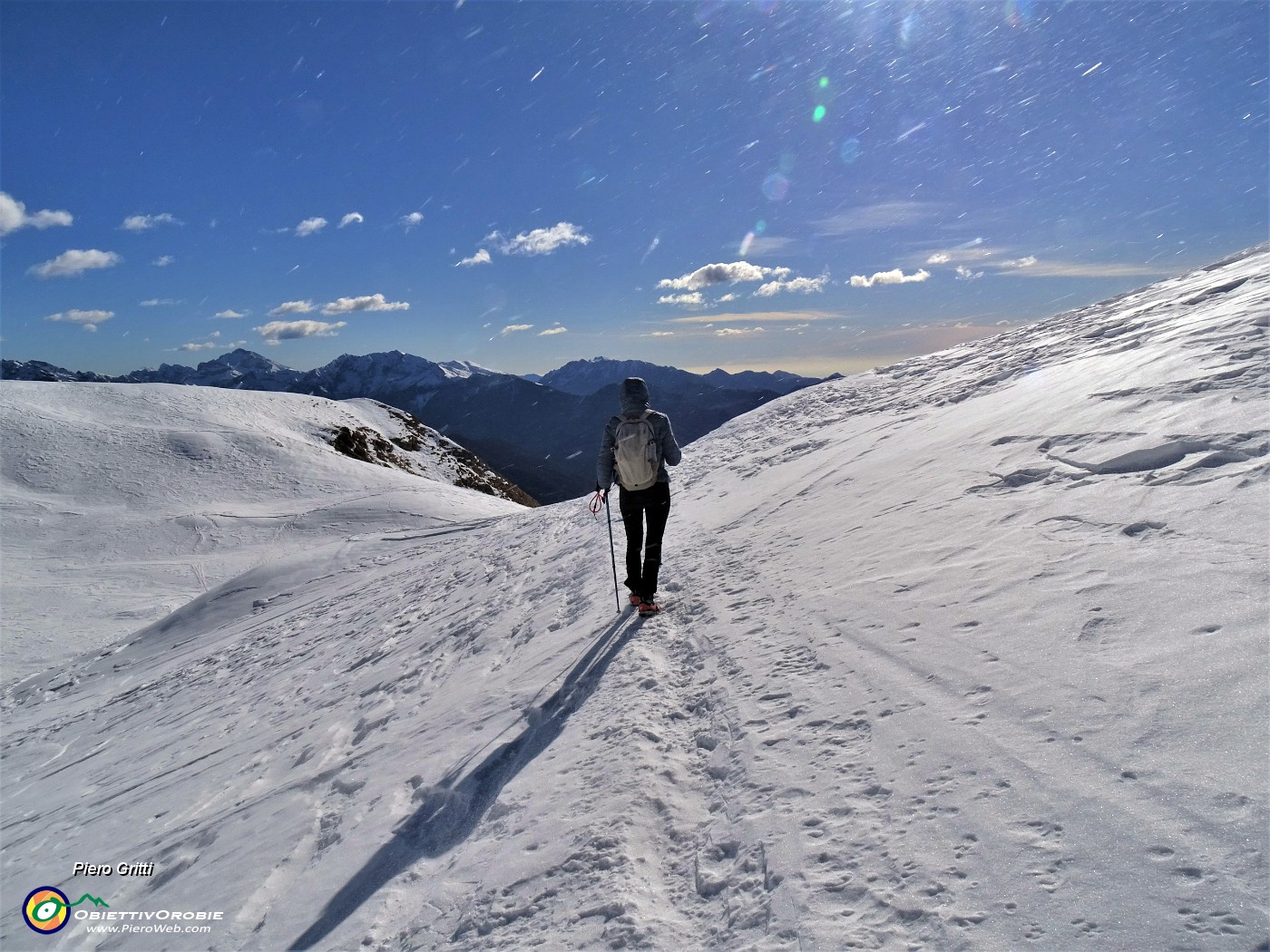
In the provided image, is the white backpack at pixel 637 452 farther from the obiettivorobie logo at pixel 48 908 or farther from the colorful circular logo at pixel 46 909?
the colorful circular logo at pixel 46 909

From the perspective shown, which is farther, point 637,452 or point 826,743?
point 637,452

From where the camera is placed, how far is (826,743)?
3426 mm

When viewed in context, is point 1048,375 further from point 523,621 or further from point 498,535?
point 498,535

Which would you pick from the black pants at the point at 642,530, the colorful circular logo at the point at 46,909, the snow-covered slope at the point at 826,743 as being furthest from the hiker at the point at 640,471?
the colorful circular logo at the point at 46,909

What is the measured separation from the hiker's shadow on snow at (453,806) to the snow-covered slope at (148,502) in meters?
18.2

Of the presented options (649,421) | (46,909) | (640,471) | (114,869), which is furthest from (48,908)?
(649,421)

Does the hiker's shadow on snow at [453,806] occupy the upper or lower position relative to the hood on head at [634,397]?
lower

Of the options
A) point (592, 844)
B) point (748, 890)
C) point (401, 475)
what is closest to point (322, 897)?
point (592, 844)

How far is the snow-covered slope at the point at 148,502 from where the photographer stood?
1989 centimetres

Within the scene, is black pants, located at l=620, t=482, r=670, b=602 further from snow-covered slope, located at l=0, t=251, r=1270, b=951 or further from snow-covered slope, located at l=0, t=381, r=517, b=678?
snow-covered slope, located at l=0, t=381, r=517, b=678

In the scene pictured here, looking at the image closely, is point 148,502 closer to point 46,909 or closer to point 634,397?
point 46,909

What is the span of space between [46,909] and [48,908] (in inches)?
0.6

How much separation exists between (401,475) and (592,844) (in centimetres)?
3863

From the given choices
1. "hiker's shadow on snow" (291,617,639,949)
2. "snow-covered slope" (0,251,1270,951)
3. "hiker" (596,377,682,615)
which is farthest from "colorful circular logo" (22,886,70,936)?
"hiker" (596,377,682,615)
